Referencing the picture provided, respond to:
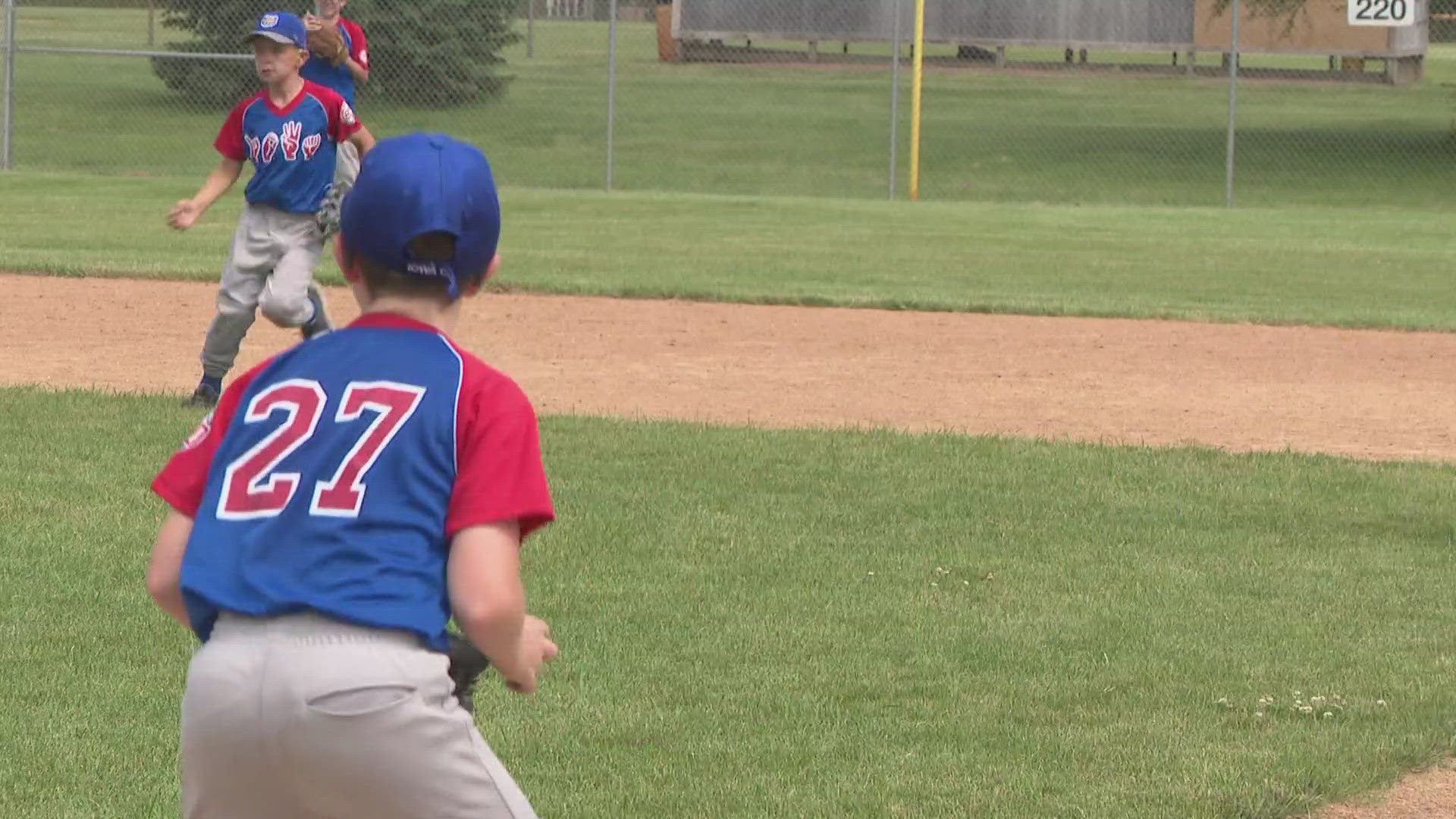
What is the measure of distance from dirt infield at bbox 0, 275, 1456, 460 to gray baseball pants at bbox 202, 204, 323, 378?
776 mm

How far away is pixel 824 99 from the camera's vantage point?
3453 cm

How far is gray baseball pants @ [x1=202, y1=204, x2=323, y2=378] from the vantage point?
9023 mm

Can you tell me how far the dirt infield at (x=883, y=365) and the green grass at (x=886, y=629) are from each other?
0.88m

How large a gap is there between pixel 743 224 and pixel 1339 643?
13.8 m

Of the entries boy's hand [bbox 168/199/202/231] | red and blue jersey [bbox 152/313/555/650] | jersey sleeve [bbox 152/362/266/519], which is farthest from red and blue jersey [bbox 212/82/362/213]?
red and blue jersey [bbox 152/313/555/650]

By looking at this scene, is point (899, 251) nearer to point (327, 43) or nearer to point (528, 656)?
point (327, 43)

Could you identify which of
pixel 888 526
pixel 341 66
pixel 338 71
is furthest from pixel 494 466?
pixel 338 71

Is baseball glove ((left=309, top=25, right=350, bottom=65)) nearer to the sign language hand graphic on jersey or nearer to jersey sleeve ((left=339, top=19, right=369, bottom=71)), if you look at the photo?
jersey sleeve ((left=339, top=19, right=369, bottom=71))

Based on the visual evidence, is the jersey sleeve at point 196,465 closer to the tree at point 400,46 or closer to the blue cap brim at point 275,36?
the blue cap brim at point 275,36

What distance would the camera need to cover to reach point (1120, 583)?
6.58 metres

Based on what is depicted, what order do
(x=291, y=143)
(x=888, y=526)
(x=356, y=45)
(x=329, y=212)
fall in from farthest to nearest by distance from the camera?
(x=356, y=45), (x=291, y=143), (x=329, y=212), (x=888, y=526)

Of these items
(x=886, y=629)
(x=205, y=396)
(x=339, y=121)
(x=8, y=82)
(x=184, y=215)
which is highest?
(x=8, y=82)

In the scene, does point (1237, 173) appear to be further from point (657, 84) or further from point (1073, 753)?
point (1073, 753)

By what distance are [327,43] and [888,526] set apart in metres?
4.95
